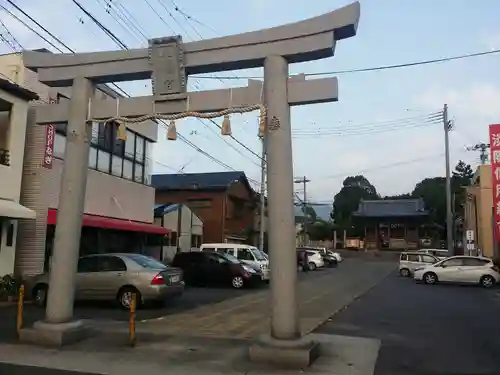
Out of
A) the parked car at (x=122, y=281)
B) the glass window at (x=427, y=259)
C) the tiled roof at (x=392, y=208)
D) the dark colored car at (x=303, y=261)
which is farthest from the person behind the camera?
the tiled roof at (x=392, y=208)

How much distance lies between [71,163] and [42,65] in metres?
2.20

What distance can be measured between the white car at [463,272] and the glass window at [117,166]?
1599 centimetres

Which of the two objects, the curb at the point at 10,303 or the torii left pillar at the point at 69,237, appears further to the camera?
the curb at the point at 10,303

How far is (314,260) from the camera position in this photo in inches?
1635

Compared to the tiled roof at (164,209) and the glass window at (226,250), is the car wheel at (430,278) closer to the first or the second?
the glass window at (226,250)

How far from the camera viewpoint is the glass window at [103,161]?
20998 mm

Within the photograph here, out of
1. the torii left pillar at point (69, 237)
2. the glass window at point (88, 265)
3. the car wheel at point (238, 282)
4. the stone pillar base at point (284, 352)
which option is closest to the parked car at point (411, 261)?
the car wheel at point (238, 282)

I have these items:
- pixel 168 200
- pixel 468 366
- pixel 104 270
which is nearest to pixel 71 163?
pixel 104 270

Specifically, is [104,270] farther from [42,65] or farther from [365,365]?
[365,365]

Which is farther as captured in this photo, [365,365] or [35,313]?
[35,313]

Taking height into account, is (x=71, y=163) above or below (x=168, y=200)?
below

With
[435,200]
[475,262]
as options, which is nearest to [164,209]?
[475,262]

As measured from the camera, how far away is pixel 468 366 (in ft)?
26.4

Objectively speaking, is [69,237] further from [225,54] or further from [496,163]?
[496,163]
